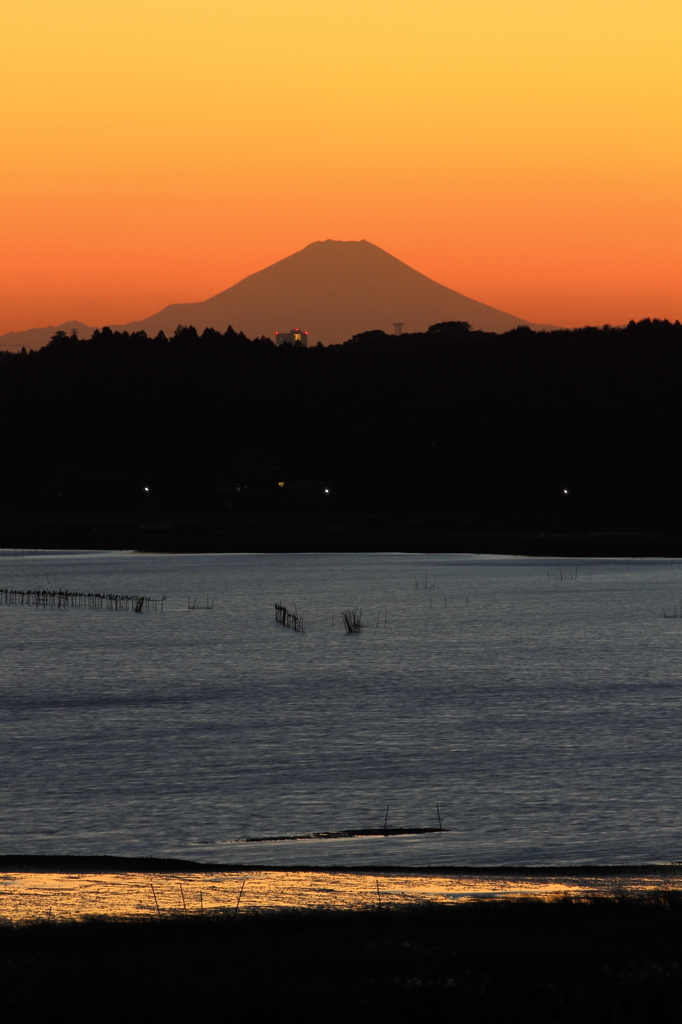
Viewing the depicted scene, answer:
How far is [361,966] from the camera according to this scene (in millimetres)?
12562

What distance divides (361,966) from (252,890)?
5023 millimetres

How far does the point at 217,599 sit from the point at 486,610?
1007 inches

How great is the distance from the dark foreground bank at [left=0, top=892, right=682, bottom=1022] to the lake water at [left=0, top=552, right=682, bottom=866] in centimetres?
695

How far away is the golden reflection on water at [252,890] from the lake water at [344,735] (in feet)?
8.64

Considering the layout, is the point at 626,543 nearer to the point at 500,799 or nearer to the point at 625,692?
the point at 625,692

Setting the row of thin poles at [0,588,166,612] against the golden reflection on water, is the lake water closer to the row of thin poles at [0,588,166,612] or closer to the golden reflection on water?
the golden reflection on water

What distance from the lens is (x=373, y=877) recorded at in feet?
61.5

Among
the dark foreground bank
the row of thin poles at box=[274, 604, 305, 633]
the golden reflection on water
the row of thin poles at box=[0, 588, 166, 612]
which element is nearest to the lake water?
the row of thin poles at box=[274, 604, 305, 633]

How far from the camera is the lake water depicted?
77.0ft

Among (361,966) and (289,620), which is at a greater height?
(361,966)

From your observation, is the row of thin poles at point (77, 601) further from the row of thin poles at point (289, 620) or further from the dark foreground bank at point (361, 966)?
the dark foreground bank at point (361, 966)

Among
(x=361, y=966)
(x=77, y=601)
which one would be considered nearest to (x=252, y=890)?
(x=361, y=966)

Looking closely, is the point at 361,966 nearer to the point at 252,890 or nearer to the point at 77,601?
the point at 252,890

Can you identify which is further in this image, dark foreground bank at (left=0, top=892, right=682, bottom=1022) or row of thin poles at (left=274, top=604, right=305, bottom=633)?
row of thin poles at (left=274, top=604, right=305, bottom=633)
